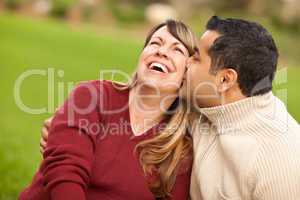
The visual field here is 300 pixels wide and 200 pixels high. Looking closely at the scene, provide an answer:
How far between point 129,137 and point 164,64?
26 centimetres

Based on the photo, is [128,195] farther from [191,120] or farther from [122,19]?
[122,19]

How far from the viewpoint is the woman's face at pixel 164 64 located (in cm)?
189

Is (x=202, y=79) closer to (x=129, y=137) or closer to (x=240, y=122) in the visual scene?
(x=240, y=122)

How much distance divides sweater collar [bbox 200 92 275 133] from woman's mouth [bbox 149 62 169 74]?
197mm

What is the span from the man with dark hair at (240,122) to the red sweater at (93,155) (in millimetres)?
131

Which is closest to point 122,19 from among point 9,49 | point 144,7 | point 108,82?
point 144,7

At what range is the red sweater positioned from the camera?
1.71 m

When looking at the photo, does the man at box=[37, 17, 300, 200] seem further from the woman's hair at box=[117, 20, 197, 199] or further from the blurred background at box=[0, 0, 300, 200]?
the blurred background at box=[0, 0, 300, 200]

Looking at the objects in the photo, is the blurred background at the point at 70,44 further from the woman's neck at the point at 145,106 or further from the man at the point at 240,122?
the man at the point at 240,122

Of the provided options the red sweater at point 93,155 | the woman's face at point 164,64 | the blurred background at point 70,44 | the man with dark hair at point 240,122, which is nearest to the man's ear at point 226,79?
the man with dark hair at point 240,122

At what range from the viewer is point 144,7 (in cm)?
1107

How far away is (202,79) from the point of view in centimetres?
188

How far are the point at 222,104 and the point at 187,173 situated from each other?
256 mm

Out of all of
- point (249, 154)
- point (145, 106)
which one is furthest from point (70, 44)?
point (249, 154)
